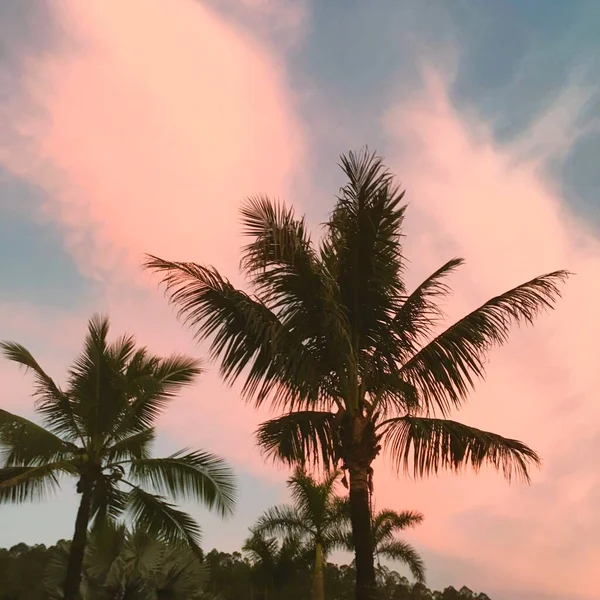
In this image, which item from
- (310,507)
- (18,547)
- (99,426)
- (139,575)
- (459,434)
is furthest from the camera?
(18,547)

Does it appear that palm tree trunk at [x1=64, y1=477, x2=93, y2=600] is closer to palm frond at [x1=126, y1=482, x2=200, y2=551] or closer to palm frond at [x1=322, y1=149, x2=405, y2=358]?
palm frond at [x1=126, y1=482, x2=200, y2=551]

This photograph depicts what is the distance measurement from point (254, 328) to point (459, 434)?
10.6 ft

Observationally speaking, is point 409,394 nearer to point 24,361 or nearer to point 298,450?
point 298,450

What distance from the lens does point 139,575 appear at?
2123 cm

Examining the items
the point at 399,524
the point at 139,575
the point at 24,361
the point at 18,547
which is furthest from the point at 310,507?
the point at 18,547

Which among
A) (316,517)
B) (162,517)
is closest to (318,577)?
(316,517)

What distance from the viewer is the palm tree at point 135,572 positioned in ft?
69.6

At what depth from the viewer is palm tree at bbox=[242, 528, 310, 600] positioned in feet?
89.6

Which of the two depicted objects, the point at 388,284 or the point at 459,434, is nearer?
the point at 459,434

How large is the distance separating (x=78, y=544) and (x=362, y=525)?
7114 mm

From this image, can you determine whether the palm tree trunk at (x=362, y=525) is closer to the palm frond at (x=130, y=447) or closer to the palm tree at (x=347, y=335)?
the palm tree at (x=347, y=335)

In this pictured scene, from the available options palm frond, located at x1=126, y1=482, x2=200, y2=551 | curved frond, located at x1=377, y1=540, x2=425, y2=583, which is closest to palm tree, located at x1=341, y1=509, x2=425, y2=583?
curved frond, located at x1=377, y1=540, x2=425, y2=583

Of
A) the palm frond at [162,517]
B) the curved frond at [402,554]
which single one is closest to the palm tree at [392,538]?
the curved frond at [402,554]

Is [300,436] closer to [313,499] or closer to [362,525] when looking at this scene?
[362,525]
